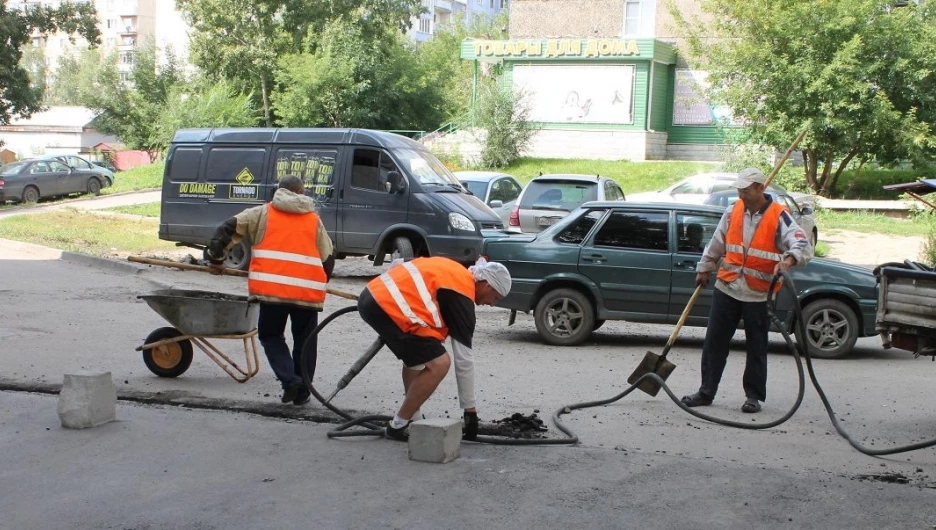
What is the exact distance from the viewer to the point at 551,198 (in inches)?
711

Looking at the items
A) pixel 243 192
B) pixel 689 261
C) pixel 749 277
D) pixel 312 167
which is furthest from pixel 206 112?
pixel 749 277

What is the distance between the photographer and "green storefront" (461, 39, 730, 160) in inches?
1443

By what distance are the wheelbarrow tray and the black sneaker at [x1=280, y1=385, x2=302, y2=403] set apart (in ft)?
2.53

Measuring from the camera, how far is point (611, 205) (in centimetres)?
1118

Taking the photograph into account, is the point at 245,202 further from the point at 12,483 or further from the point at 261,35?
the point at 261,35

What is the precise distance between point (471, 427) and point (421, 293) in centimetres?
101

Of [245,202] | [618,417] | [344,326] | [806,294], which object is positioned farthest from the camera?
[245,202]

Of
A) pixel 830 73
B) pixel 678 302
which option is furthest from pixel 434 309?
pixel 830 73

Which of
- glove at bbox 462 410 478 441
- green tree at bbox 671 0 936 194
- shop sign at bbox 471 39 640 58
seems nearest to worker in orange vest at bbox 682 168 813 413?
glove at bbox 462 410 478 441

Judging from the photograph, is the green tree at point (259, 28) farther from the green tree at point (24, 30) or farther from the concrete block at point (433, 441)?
the concrete block at point (433, 441)

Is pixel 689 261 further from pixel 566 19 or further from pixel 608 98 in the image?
pixel 566 19

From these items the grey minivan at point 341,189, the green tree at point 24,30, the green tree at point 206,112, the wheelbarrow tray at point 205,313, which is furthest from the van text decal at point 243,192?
the green tree at point 206,112

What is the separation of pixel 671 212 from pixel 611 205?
0.67 metres

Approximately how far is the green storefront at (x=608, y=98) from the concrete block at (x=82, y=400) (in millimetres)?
30282
